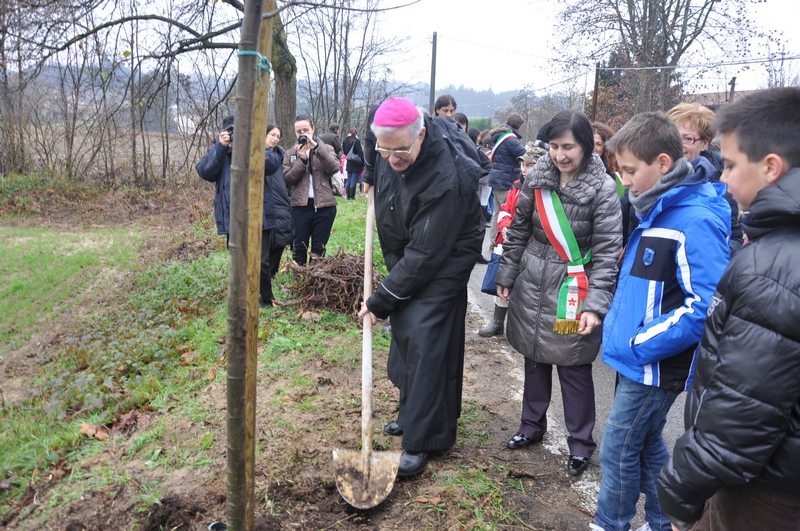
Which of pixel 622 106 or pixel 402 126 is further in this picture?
pixel 622 106

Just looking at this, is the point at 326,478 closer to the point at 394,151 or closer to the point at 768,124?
the point at 394,151

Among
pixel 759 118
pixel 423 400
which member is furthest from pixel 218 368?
pixel 759 118

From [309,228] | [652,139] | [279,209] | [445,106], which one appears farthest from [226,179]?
[652,139]

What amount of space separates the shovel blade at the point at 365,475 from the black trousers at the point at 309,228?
4231 mm

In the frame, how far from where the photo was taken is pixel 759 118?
5.02ft

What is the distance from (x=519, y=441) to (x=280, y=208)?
3985 millimetres

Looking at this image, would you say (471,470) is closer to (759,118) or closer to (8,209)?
(759,118)

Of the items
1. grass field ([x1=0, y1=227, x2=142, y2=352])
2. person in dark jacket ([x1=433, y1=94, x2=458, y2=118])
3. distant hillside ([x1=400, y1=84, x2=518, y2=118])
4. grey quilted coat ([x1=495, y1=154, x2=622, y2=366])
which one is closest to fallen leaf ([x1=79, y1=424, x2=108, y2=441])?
grey quilted coat ([x1=495, y1=154, x2=622, y2=366])

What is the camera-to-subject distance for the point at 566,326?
312 cm

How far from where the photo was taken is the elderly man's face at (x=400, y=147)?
2.76 m

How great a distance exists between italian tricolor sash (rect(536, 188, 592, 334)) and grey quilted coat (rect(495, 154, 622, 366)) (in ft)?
0.10

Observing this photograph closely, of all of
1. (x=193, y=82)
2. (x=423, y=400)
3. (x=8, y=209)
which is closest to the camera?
(x=423, y=400)

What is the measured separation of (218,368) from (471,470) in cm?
288

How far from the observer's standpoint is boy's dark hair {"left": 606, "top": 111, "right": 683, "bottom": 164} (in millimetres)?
2334
